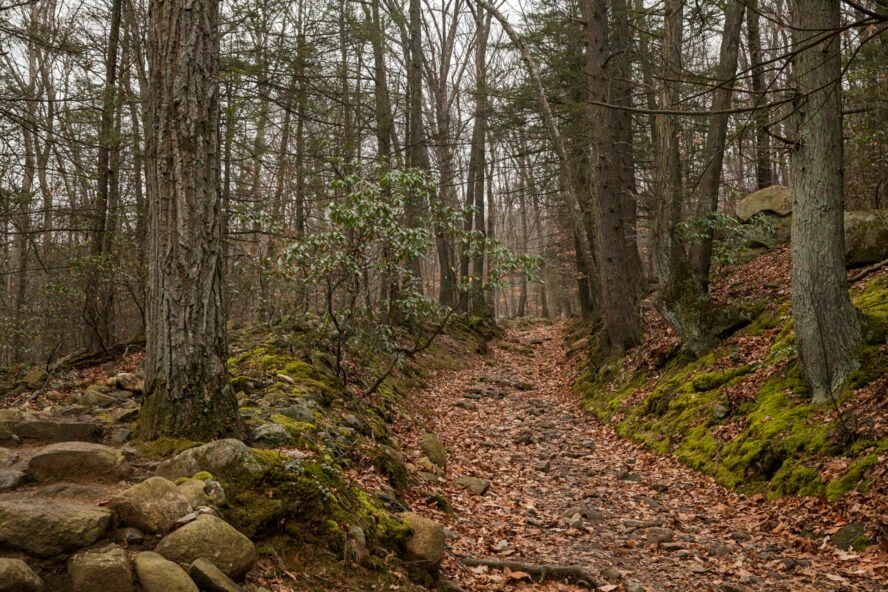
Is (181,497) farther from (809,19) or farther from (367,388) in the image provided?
(809,19)

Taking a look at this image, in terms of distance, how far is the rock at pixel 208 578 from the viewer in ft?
9.02

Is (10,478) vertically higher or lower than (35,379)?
lower

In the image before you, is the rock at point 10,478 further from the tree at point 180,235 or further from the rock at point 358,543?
the rock at point 358,543

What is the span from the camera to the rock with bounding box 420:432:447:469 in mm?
7055

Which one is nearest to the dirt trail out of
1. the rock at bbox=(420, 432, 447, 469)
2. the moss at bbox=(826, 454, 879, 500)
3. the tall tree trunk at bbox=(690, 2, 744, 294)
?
the rock at bbox=(420, 432, 447, 469)

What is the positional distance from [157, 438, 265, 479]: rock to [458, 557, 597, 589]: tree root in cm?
193

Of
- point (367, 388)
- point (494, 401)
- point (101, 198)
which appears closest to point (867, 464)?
point (367, 388)

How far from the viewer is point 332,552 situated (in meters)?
3.71

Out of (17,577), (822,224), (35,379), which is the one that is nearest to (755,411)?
(822,224)

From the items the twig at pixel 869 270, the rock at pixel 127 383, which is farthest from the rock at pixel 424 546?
the twig at pixel 869 270

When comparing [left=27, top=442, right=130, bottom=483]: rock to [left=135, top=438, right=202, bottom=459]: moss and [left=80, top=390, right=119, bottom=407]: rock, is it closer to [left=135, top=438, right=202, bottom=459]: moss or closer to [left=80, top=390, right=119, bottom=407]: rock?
[left=135, top=438, right=202, bottom=459]: moss

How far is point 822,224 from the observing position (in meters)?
6.10

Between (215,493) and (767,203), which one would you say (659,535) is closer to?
(215,493)

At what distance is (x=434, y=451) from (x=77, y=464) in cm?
432
